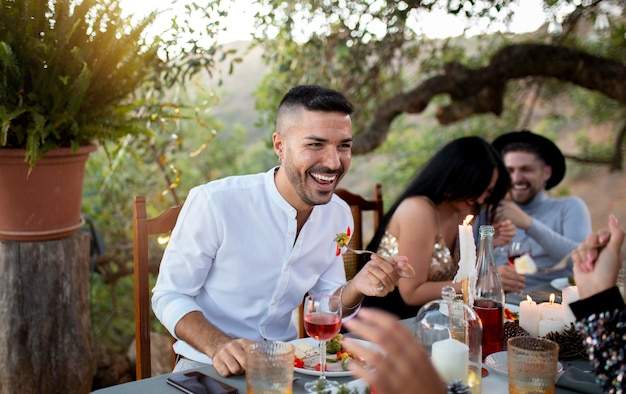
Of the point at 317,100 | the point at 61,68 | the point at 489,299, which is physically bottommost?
the point at 489,299

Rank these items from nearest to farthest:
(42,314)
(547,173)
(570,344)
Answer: (570,344) → (42,314) → (547,173)

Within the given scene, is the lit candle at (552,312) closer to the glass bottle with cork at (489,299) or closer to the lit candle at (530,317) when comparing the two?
the lit candle at (530,317)

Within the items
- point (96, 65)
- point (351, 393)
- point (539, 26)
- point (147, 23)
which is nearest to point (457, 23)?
point (539, 26)

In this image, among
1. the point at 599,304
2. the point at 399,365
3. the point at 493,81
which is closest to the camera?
the point at 399,365

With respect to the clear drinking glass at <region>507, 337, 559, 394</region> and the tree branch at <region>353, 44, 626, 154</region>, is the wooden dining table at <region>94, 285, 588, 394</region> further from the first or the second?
the tree branch at <region>353, 44, 626, 154</region>

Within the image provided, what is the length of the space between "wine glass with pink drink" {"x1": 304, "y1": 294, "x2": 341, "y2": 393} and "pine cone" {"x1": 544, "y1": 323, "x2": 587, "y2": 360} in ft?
2.10

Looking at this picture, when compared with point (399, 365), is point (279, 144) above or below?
above

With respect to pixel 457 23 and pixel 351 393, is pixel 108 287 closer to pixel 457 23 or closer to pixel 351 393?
pixel 457 23

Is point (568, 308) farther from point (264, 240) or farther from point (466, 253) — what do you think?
point (264, 240)

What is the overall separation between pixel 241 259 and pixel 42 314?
3.70 ft

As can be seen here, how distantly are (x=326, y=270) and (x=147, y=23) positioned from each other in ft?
4.28

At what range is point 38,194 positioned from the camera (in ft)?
8.70

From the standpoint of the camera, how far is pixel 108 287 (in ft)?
15.1

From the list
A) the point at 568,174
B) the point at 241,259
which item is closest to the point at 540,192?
the point at 241,259
